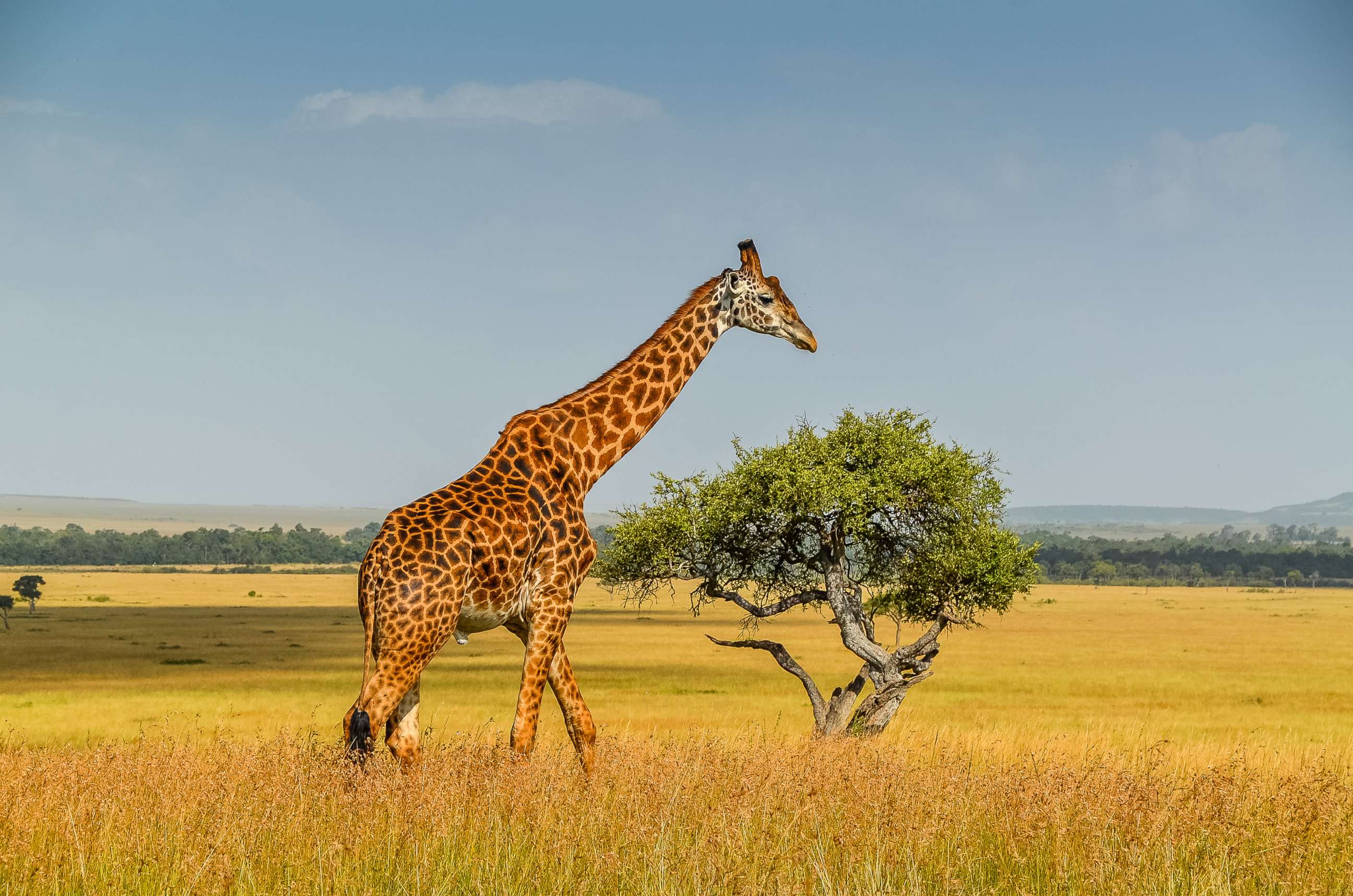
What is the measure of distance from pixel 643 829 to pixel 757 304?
589 cm

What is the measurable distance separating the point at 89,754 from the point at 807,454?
13.6 m

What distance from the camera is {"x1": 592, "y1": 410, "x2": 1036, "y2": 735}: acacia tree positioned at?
21.8 m

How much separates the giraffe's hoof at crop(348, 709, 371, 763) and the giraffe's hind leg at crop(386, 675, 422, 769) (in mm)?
691

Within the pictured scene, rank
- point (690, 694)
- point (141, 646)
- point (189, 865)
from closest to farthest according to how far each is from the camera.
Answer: point (189, 865), point (690, 694), point (141, 646)

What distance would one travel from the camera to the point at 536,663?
10.6 metres

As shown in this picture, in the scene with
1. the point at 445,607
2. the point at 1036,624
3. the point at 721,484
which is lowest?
the point at 1036,624

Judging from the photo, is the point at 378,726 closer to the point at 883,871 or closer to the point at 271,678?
the point at 883,871

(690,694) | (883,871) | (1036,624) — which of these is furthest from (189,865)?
(1036,624)

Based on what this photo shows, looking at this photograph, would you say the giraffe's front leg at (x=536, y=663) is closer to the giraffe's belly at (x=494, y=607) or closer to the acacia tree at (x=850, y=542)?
the giraffe's belly at (x=494, y=607)

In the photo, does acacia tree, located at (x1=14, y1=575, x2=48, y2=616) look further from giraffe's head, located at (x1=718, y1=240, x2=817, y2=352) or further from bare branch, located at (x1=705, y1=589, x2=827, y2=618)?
giraffe's head, located at (x1=718, y1=240, x2=817, y2=352)

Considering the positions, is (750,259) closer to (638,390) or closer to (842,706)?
(638,390)

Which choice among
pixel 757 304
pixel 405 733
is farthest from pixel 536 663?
pixel 757 304

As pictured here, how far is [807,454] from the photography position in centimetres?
2203

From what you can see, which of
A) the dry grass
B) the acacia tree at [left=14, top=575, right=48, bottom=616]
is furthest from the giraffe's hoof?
the acacia tree at [left=14, top=575, right=48, bottom=616]
